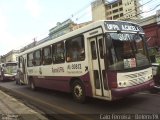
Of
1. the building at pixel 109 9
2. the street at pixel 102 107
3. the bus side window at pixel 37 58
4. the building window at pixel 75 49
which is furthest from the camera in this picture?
the building at pixel 109 9

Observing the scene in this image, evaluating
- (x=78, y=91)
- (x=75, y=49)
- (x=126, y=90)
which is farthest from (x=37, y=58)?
(x=126, y=90)

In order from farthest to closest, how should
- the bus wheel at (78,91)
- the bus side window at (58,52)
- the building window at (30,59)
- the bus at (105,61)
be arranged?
the building window at (30,59), the bus side window at (58,52), the bus wheel at (78,91), the bus at (105,61)

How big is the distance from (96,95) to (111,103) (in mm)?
878

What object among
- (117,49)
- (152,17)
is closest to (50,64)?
(117,49)

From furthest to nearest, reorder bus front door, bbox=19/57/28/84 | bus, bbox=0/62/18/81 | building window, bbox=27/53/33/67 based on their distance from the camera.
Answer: bus, bbox=0/62/18/81 < bus front door, bbox=19/57/28/84 < building window, bbox=27/53/33/67

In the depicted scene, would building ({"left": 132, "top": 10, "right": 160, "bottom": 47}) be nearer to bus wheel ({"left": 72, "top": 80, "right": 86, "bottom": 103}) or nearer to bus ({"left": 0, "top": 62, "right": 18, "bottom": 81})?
bus ({"left": 0, "top": 62, "right": 18, "bottom": 81})

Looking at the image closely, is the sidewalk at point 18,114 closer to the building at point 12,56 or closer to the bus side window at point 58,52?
the bus side window at point 58,52

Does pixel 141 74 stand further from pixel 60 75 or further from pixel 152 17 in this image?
pixel 152 17

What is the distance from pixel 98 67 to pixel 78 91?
6.41 feet

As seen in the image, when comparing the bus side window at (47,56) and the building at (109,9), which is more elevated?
the building at (109,9)

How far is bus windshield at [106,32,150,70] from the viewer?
31.7ft

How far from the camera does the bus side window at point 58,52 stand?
13008 millimetres

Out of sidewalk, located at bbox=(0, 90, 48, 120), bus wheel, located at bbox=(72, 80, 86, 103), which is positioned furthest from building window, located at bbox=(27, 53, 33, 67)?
sidewalk, located at bbox=(0, 90, 48, 120)

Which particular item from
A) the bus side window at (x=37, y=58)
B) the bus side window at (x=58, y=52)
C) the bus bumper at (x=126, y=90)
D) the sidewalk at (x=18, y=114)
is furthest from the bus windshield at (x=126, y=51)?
the bus side window at (x=37, y=58)
